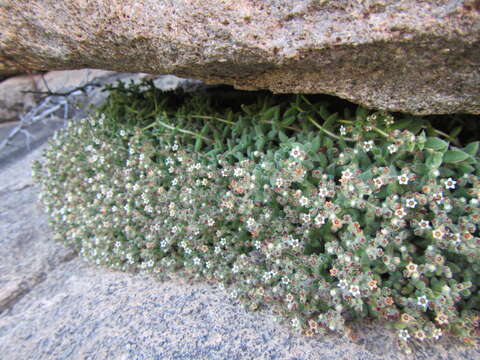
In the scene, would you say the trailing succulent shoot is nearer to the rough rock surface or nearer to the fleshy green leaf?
the fleshy green leaf

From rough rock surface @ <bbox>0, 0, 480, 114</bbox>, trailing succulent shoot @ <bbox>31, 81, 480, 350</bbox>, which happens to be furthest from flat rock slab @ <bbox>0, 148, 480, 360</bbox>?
rough rock surface @ <bbox>0, 0, 480, 114</bbox>

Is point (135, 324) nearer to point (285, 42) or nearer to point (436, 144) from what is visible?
point (285, 42)

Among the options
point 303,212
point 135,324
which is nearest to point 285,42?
point 303,212

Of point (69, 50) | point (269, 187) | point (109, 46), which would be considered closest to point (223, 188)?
point (269, 187)

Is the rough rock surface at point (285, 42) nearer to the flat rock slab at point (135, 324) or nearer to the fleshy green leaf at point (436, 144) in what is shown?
the fleshy green leaf at point (436, 144)

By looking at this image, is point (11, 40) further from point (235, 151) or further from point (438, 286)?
point (438, 286)

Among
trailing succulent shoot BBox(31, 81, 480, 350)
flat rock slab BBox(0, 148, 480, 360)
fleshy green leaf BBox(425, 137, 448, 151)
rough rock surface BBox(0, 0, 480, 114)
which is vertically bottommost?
flat rock slab BBox(0, 148, 480, 360)
